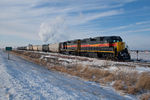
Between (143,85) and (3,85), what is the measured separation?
263 inches

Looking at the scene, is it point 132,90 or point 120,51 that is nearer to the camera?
point 132,90

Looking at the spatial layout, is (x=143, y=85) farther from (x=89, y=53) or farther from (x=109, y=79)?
(x=89, y=53)

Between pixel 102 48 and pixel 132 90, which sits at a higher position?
pixel 102 48

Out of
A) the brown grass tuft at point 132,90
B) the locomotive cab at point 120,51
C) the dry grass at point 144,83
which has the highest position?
the locomotive cab at point 120,51

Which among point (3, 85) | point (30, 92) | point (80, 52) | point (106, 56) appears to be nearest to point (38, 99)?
point (30, 92)

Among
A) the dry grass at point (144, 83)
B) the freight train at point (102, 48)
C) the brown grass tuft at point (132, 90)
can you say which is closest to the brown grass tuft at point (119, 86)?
the brown grass tuft at point (132, 90)

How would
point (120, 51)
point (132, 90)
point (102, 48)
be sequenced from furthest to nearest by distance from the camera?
point (102, 48), point (120, 51), point (132, 90)

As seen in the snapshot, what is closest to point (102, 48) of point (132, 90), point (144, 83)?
point (144, 83)

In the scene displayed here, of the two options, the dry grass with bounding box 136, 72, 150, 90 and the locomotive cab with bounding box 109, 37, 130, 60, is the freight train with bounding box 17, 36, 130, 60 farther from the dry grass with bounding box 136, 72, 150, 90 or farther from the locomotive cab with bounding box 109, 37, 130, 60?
the dry grass with bounding box 136, 72, 150, 90

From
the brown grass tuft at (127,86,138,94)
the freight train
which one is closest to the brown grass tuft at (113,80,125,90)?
the brown grass tuft at (127,86,138,94)

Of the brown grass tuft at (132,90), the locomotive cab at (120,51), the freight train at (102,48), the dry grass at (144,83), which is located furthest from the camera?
the freight train at (102,48)

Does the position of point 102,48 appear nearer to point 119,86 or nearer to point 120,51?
point 120,51

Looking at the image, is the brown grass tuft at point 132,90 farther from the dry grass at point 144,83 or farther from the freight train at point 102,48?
the freight train at point 102,48

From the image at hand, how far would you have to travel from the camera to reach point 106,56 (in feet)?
72.2
